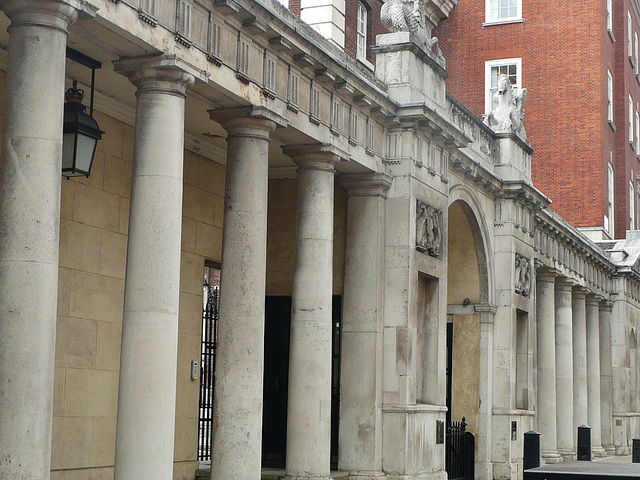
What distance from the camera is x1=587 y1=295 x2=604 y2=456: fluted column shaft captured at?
32662 mm

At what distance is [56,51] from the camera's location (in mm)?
9820

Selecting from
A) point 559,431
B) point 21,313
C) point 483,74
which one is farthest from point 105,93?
point 483,74

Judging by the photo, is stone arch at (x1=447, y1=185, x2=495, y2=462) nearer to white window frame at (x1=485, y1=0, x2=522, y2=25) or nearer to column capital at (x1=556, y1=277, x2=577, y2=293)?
column capital at (x1=556, y1=277, x2=577, y2=293)

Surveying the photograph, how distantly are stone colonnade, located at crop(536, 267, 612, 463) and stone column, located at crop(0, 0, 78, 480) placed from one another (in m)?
19.2

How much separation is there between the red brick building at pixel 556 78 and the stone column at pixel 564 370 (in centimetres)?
642

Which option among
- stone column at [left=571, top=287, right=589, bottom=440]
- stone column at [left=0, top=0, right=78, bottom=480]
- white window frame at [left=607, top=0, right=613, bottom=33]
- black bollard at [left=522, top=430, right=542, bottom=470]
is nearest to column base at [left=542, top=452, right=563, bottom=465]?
stone column at [left=571, top=287, right=589, bottom=440]

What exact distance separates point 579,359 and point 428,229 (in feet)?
50.1

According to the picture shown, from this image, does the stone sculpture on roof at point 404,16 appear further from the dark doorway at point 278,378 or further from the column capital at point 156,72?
the column capital at point 156,72

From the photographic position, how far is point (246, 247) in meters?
13.5

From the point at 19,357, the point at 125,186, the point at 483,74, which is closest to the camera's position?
the point at 19,357

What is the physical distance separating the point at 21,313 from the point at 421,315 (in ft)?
33.0

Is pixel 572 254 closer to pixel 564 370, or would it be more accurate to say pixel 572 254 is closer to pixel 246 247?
pixel 564 370

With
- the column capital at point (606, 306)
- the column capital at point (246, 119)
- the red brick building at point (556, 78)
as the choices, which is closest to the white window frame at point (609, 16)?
the red brick building at point (556, 78)

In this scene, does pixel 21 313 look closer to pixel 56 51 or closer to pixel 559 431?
pixel 56 51
